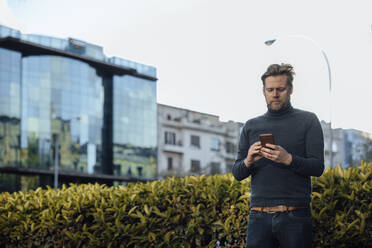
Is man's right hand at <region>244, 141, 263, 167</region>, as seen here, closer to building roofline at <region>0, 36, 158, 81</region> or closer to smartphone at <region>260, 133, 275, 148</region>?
smartphone at <region>260, 133, 275, 148</region>

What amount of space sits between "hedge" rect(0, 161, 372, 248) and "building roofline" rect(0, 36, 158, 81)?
5521cm

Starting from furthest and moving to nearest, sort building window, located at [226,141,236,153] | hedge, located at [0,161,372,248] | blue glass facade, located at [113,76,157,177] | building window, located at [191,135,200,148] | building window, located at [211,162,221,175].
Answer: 1. building window, located at [226,141,236,153]
2. building window, located at [191,135,200,148]
3. building window, located at [211,162,221,175]
4. blue glass facade, located at [113,76,157,177]
5. hedge, located at [0,161,372,248]

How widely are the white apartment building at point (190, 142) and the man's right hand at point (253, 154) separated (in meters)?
67.7

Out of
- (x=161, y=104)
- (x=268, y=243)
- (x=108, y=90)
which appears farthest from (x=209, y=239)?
(x=161, y=104)

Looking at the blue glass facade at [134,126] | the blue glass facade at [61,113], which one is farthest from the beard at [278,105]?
the blue glass facade at [134,126]

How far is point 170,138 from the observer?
77.1m

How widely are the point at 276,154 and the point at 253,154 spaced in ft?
0.71

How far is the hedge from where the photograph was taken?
227 inches

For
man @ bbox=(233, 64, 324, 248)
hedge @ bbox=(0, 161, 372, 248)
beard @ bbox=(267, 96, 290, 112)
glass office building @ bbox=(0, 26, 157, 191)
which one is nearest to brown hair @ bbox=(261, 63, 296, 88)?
man @ bbox=(233, 64, 324, 248)

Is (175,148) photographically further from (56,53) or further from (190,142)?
(56,53)

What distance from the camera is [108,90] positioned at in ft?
232

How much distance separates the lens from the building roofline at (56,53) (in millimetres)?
60450

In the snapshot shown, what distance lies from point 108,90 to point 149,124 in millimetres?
7267

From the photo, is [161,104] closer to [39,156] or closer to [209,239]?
[39,156]
